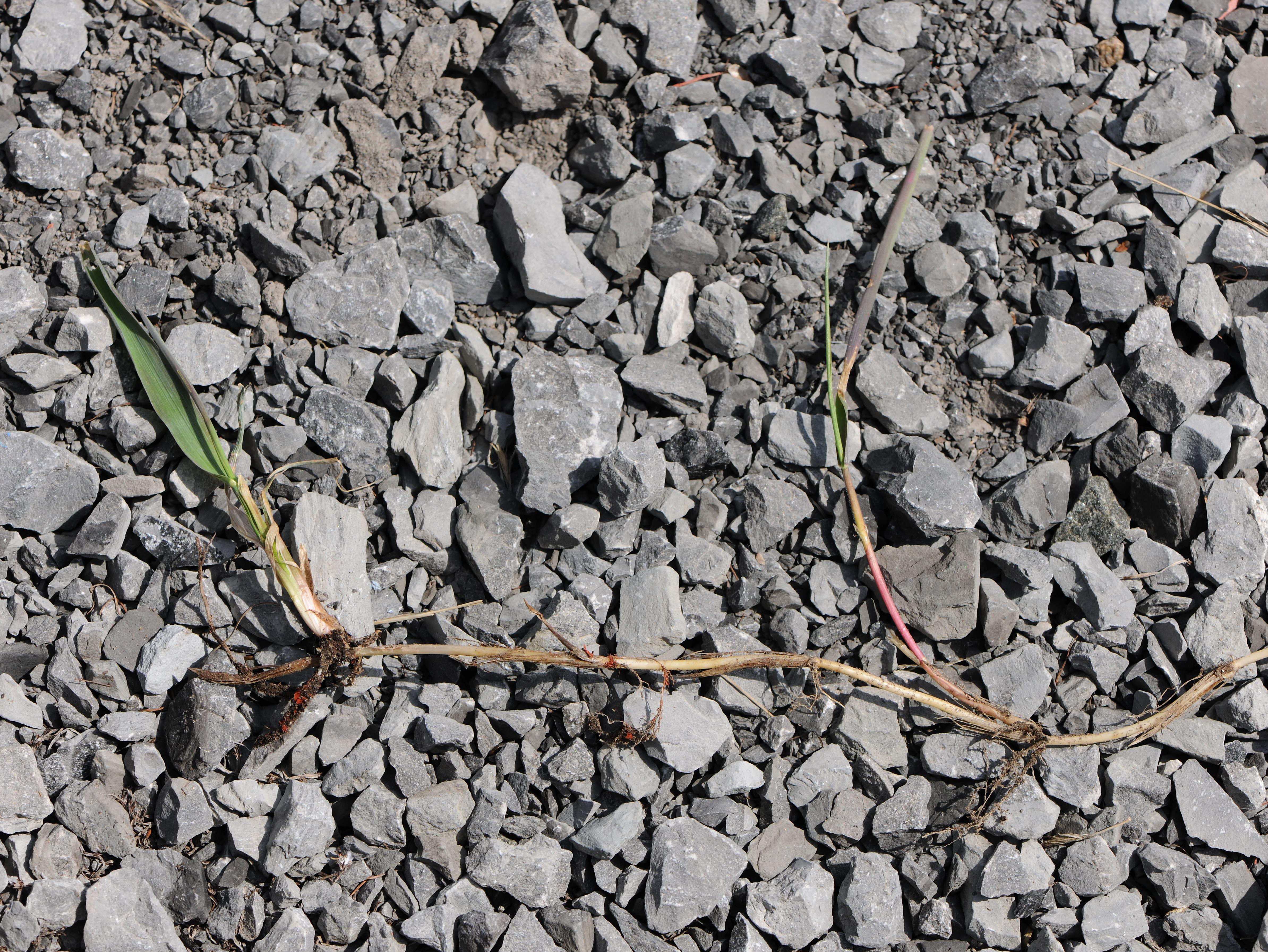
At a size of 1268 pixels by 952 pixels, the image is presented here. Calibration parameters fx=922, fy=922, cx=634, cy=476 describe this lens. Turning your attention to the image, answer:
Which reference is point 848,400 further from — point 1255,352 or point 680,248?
point 1255,352

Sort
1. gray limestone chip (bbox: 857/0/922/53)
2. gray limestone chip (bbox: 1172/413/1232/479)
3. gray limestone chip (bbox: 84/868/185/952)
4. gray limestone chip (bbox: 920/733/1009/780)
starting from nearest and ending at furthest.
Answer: gray limestone chip (bbox: 84/868/185/952) < gray limestone chip (bbox: 920/733/1009/780) < gray limestone chip (bbox: 1172/413/1232/479) < gray limestone chip (bbox: 857/0/922/53)

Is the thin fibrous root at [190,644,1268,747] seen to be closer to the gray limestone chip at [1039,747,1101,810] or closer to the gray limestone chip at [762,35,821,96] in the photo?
the gray limestone chip at [1039,747,1101,810]

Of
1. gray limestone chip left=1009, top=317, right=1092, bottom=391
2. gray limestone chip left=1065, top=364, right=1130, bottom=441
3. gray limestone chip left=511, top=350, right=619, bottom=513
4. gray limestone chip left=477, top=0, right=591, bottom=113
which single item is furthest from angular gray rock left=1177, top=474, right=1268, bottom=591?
gray limestone chip left=477, top=0, right=591, bottom=113

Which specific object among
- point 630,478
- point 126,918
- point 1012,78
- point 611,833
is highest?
point 1012,78

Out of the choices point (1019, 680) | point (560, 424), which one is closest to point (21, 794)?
point (560, 424)

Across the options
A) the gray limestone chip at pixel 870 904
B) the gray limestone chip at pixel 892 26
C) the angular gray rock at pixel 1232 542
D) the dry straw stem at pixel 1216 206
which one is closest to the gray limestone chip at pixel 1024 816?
the gray limestone chip at pixel 870 904

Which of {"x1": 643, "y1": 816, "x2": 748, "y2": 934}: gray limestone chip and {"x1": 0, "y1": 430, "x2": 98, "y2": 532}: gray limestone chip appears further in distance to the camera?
{"x1": 0, "y1": 430, "x2": 98, "y2": 532}: gray limestone chip

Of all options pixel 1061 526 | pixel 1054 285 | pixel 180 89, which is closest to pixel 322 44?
pixel 180 89
